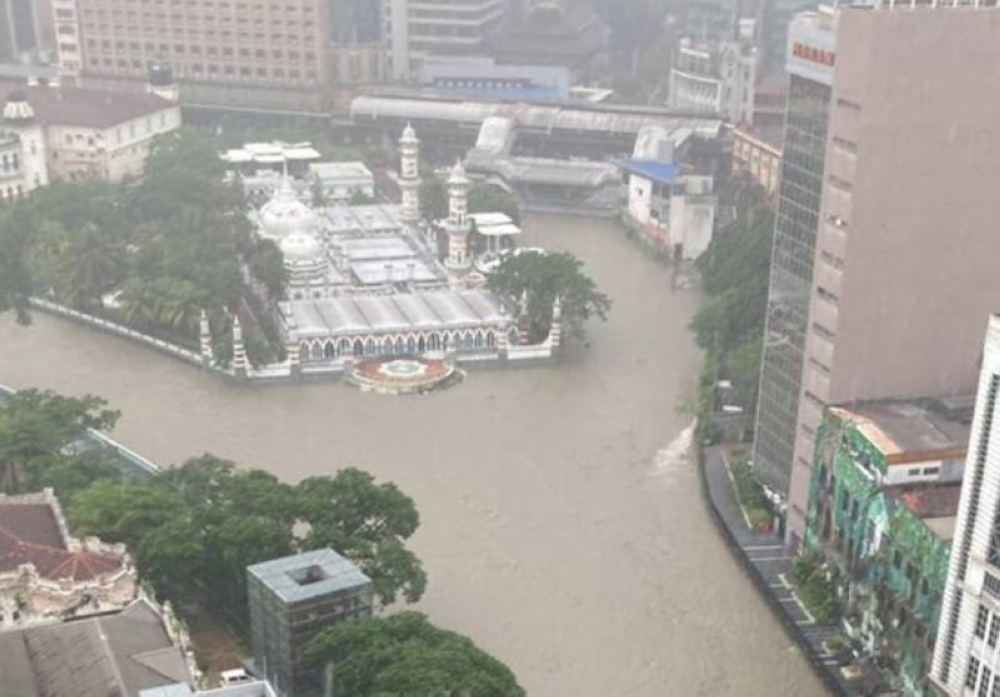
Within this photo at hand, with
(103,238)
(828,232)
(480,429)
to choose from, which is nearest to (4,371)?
(103,238)

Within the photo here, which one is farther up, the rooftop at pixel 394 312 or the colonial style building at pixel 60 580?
the colonial style building at pixel 60 580

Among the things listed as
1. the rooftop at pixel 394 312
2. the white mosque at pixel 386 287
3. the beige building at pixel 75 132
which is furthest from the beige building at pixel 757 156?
the beige building at pixel 75 132

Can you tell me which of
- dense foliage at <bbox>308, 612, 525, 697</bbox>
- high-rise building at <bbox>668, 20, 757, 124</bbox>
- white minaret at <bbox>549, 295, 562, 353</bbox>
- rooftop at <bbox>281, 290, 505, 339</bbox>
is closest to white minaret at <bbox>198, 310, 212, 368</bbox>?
rooftop at <bbox>281, 290, 505, 339</bbox>

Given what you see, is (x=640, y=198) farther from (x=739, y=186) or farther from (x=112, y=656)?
(x=112, y=656)

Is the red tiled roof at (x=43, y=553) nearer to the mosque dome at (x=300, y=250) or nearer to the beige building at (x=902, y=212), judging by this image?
the beige building at (x=902, y=212)

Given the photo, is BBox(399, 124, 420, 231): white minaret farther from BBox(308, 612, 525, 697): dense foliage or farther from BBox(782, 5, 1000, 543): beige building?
BBox(308, 612, 525, 697): dense foliage

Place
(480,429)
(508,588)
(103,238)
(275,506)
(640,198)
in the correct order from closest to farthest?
1. (275,506)
2. (508,588)
3. (480,429)
4. (103,238)
5. (640,198)
